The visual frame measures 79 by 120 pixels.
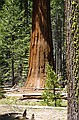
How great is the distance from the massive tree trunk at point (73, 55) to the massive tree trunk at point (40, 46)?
7.78 metres

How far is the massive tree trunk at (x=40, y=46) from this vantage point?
42.0 feet

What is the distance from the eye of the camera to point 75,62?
4852mm

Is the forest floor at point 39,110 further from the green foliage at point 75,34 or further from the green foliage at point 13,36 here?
the green foliage at point 13,36

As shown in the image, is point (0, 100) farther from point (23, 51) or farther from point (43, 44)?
point (23, 51)

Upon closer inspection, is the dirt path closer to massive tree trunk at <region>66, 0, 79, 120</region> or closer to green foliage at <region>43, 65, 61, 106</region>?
green foliage at <region>43, 65, 61, 106</region>

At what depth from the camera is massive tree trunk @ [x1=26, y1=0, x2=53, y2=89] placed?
504 inches

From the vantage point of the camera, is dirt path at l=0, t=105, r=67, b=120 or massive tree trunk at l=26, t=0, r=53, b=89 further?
massive tree trunk at l=26, t=0, r=53, b=89

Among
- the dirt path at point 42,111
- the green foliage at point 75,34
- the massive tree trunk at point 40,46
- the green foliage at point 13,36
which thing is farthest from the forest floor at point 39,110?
the green foliage at point 13,36

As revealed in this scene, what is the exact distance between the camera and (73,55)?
4848mm

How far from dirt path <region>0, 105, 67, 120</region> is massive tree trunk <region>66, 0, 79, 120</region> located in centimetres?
326

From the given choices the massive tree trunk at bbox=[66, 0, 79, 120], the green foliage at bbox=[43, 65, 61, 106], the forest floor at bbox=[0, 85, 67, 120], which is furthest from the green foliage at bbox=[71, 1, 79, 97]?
the green foliage at bbox=[43, 65, 61, 106]

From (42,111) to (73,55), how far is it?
4.34 meters

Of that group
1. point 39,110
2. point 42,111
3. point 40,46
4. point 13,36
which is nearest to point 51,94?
point 39,110

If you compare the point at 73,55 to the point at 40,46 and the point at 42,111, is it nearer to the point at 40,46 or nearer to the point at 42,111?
the point at 42,111
